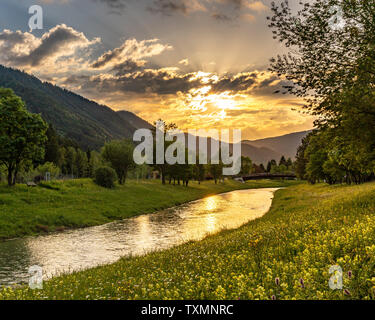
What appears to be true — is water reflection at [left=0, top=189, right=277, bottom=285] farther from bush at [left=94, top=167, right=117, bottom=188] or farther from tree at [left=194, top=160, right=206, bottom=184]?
tree at [left=194, top=160, right=206, bottom=184]

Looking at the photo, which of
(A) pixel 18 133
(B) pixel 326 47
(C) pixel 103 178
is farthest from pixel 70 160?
(B) pixel 326 47

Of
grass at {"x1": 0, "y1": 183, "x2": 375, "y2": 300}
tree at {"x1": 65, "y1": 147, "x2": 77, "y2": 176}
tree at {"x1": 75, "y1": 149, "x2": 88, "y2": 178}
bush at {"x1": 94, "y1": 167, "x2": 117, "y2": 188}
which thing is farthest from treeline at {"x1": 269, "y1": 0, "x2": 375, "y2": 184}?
tree at {"x1": 65, "y1": 147, "x2": 77, "y2": 176}

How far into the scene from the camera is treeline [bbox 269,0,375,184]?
16984 millimetres

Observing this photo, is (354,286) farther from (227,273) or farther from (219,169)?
(219,169)

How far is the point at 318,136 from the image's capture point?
2077cm

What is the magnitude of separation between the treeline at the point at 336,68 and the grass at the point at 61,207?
2973 cm

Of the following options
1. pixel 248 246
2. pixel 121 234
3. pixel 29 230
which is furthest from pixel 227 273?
pixel 29 230

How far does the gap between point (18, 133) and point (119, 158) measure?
36565mm

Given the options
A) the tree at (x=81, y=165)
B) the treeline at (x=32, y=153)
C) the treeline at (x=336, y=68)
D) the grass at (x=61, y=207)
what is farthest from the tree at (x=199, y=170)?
the treeline at (x=336, y=68)

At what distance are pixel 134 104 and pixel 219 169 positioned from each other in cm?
11968

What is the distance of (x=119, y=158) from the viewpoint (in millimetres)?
80875

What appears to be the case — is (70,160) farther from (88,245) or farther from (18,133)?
(88,245)

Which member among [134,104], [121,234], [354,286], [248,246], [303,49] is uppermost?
[303,49]

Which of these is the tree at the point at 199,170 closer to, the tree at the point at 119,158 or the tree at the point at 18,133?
the tree at the point at 119,158
